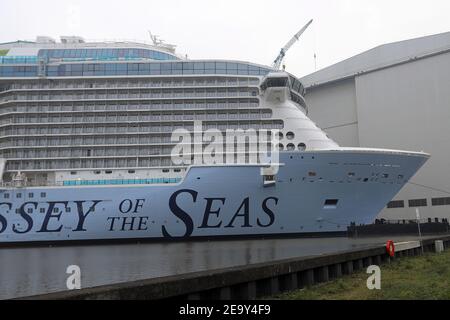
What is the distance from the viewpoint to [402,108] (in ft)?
163

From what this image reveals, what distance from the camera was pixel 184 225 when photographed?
28109mm

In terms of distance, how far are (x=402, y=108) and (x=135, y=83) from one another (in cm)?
3089

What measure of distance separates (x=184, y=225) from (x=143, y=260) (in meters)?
9.52

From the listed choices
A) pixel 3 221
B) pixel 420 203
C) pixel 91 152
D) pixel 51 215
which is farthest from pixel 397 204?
pixel 3 221

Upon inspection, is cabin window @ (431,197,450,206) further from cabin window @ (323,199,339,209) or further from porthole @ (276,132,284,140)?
porthole @ (276,132,284,140)

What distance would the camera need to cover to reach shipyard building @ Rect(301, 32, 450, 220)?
4609 centimetres

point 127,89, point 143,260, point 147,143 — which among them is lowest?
point 143,260

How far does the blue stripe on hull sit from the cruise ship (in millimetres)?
64

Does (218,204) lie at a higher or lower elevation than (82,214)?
higher

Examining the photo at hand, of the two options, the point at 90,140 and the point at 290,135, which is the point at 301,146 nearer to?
the point at 290,135
